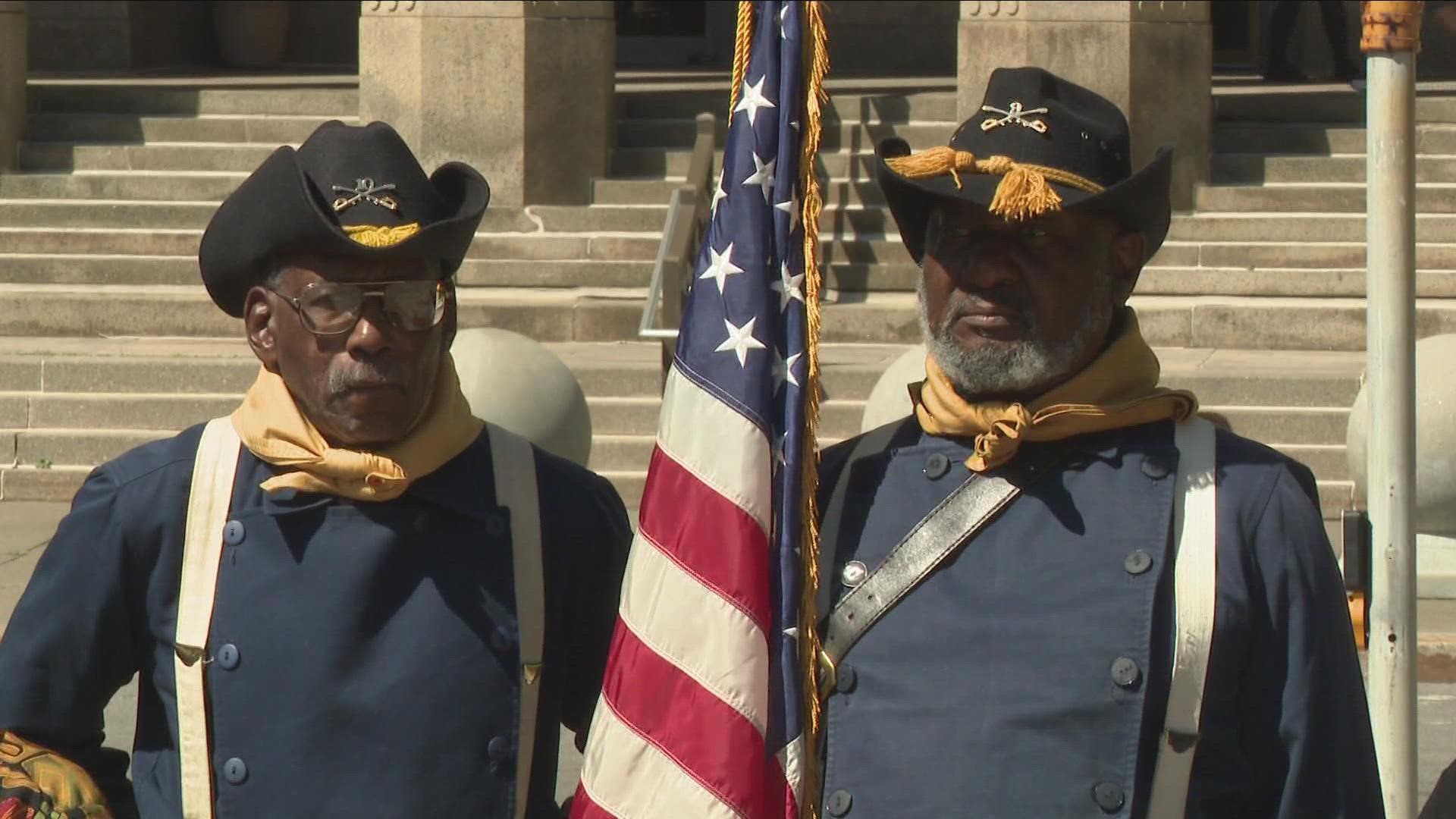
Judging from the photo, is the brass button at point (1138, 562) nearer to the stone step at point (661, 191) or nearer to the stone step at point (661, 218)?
the stone step at point (661, 218)

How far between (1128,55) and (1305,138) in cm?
148

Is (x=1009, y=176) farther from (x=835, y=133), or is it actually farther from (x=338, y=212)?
(x=835, y=133)

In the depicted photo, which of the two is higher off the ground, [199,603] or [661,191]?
[661,191]

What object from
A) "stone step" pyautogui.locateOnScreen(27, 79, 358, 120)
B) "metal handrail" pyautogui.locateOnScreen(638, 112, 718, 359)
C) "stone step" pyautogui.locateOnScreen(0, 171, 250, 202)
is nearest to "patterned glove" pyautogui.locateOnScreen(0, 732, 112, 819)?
"metal handrail" pyautogui.locateOnScreen(638, 112, 718, 359)

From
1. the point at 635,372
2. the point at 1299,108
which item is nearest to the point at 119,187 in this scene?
the point at 635,372

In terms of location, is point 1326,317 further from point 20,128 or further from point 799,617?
point 799,617

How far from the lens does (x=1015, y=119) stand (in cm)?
373

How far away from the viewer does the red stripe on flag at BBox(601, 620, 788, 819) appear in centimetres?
357

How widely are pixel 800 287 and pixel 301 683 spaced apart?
970 mm

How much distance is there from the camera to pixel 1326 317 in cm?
1356

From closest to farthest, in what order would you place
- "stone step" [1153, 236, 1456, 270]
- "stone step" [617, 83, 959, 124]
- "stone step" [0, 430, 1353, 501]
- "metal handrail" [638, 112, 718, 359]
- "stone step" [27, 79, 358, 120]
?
"stone step" [0, 430, 1353, 501] < "metal handrail" [638, 112, 718, 359] < "stone step" [1153, 236, 1456, 270] < "stone step" [617, 83, 959, 124] < "stone step" [27, 79, 358, 120]

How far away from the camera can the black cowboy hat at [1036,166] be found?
3.58 meters

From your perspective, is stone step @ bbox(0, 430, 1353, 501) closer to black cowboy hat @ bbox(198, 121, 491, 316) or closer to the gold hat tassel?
black cowboy hat @ bbox(198, 121, 491, 316)

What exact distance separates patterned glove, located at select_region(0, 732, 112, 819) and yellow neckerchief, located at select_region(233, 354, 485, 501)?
0.52 meters
